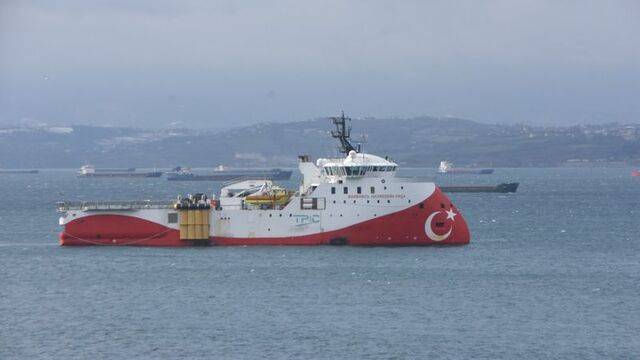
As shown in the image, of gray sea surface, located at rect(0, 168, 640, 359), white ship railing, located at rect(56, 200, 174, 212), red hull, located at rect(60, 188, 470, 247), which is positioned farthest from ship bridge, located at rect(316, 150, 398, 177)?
white ship railing, located at rect(56, 200, 174, 212)

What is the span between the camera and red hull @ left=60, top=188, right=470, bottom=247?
210 ft

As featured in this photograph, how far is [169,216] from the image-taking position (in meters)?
66.0

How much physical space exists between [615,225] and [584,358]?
51.2 metres

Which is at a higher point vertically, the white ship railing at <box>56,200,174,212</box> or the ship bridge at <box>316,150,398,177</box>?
the ship bridge at <box>316,150,398,177</box>

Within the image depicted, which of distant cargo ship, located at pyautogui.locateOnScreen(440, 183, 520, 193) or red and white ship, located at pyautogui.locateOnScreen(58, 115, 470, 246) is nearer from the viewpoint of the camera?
red and white ship, located at pyautogui.locateOnScreen(58, 115, 470, 246)

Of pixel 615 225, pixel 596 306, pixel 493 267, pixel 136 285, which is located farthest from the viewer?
pixel 615 225

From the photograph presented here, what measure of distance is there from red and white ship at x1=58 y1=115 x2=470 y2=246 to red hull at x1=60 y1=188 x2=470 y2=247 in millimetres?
51

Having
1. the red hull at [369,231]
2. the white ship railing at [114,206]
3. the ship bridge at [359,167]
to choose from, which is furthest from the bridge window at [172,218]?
the ship bridge at [359,167]

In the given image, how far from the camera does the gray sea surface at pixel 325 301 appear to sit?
41.6m

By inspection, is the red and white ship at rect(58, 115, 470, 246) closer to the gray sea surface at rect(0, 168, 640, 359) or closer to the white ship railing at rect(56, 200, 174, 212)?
the white ship railing at rect(56, 200, 174, 212)

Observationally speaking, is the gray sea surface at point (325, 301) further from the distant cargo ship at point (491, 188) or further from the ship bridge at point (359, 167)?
the distant cargo ship at point (491, 188)

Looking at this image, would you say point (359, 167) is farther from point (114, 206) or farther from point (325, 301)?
point (325, 301)

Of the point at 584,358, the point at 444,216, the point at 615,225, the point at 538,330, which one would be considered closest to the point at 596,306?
the point at 538,330

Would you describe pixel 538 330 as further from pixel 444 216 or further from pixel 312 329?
pixel 444 216
